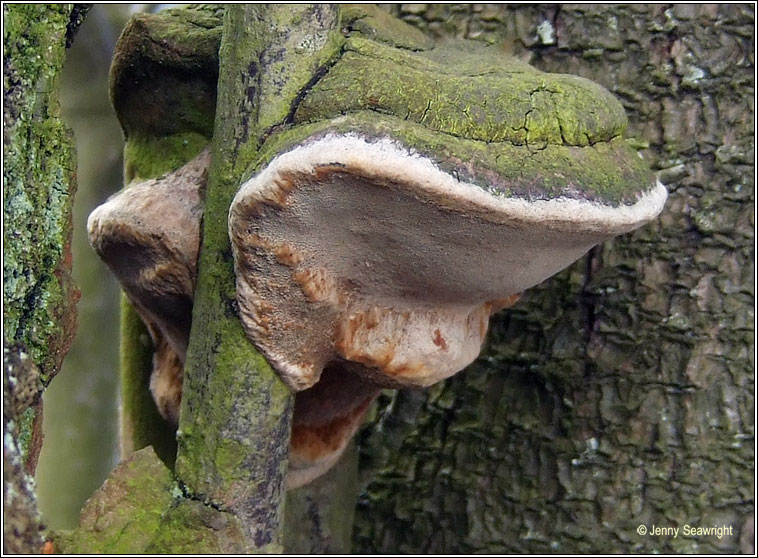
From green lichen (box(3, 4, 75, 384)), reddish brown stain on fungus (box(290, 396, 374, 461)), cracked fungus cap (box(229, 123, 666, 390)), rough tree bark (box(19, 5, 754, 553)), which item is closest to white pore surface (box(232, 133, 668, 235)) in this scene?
cracked fungus cap (box(229, 123, 666, 390))

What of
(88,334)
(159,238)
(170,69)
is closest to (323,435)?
(159,238)

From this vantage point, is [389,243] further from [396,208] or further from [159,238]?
[159,238]

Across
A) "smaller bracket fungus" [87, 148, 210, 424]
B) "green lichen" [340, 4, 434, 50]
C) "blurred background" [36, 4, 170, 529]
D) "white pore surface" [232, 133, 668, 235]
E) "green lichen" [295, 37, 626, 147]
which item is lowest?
"blurred background" [36, 4, 170, 529]

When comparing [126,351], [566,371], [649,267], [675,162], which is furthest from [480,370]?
[126,351]

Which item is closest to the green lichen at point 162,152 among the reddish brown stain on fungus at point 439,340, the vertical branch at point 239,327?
the vertical branch at point 239,327

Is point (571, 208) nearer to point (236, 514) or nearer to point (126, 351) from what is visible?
point (236, 514)

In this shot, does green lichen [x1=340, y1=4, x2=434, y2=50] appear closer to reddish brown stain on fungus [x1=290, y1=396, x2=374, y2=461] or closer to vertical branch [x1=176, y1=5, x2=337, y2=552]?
vertical branch [x1=176, y1=5, x2=337, y2=552]
